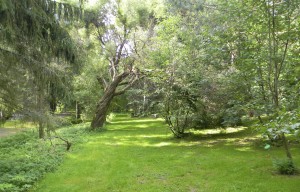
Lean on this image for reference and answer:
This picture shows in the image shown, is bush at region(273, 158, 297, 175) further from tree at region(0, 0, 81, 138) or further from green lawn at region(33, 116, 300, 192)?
tree at region(0, 0, 81, 138)

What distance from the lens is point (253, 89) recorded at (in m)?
9.34

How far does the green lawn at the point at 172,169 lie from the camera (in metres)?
6.39

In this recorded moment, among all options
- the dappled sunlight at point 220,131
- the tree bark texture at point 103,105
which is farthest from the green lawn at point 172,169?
the tree bark texture at point 103,105

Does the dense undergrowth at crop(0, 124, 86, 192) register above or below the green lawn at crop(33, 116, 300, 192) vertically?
above

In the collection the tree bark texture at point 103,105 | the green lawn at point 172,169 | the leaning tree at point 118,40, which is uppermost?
the leaning tree at point 118,40

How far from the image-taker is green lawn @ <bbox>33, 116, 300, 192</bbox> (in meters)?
6.39

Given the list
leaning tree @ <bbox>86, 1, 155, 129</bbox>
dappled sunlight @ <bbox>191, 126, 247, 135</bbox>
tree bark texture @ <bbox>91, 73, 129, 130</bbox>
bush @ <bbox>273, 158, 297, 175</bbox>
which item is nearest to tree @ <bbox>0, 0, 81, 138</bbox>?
bush @ <bbox>273, 158, 297, 175</bbox>

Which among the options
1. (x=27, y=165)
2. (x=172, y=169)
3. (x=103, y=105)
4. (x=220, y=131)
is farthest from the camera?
(x=103, y=105)

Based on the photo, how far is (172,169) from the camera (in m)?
7.95

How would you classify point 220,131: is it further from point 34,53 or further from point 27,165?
point 34,53

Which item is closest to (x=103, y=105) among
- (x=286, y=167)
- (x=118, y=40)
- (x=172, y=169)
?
(x=118, y=40)

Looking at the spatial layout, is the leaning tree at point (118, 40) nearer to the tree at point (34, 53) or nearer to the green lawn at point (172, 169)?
the green lawn at point (172, 169)

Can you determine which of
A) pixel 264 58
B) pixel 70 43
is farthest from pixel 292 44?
pixel 70 43

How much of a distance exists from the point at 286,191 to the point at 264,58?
3.21m
